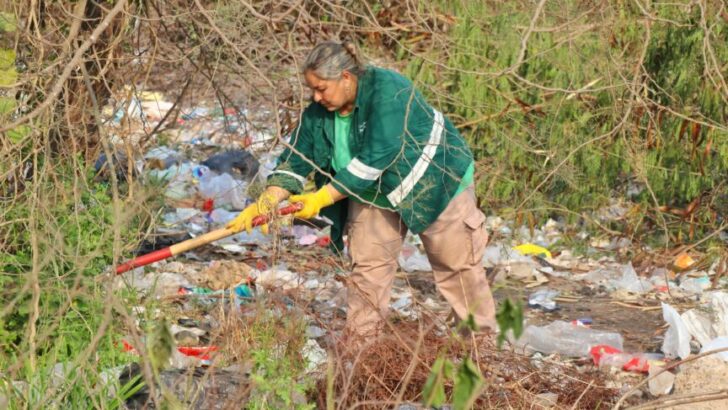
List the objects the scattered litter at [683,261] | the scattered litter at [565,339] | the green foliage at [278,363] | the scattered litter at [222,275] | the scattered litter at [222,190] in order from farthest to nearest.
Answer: the scattered litter at [222,190] → the scattered litter at [683,261] → the scattered litter at [222,275] → the scattered litter at [565,339] → the green foliage at [278,363]

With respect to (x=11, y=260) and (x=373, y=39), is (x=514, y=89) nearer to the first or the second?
(x=373, y=39)

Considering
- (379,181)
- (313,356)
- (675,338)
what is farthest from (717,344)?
(313,356)

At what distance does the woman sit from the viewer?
434cm

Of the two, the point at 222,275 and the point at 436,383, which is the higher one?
the point at 436,383

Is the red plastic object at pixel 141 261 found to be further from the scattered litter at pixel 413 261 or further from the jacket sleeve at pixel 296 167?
the scattered litter at pixel 413 261

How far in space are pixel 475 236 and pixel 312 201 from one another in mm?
789

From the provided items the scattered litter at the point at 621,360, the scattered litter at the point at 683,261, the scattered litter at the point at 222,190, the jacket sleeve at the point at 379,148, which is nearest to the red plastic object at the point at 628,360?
the scattered litter at the point at 621,360

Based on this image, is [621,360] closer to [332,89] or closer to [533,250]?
[332,89]

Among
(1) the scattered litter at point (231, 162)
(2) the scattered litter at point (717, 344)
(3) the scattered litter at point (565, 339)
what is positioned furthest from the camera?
(1) the scattered litter at point (231, 162)

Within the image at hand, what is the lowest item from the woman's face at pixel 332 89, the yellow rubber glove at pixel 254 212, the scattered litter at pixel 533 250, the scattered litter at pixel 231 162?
the scattered litter at pixel 231 162

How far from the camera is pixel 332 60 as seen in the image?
14.2 ft

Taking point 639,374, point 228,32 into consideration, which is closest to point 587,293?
point 639,374

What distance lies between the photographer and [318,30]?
5258mm

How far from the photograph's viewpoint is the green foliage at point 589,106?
21.0 ft
